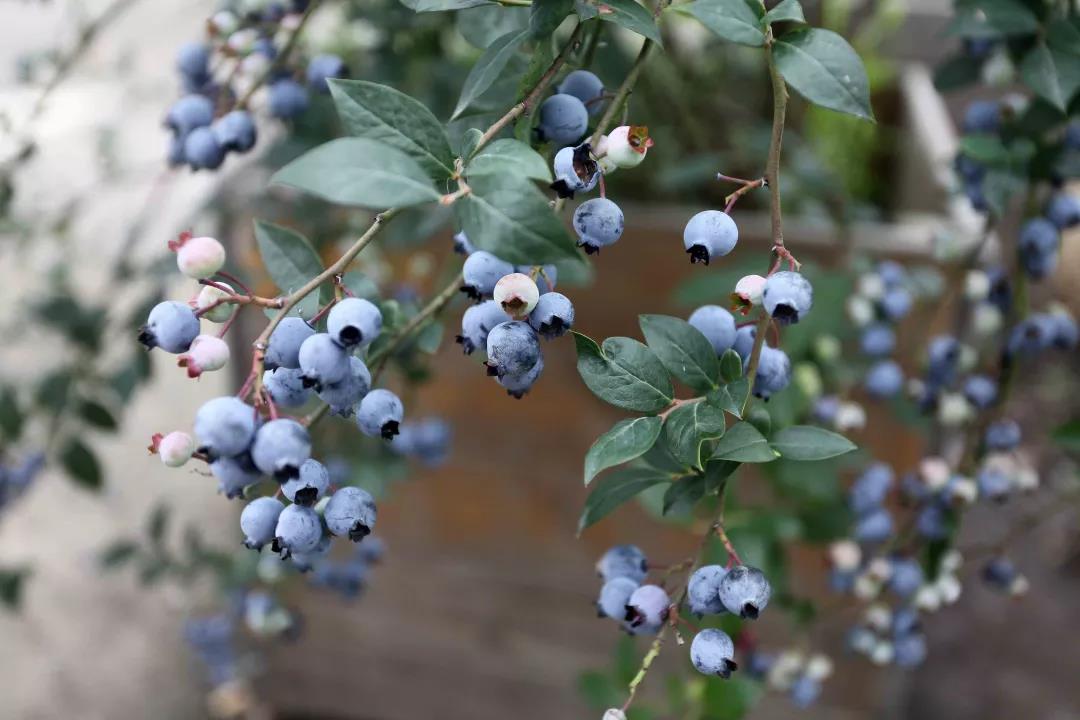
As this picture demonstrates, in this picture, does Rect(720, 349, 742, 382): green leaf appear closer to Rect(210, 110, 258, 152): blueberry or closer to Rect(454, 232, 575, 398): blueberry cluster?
Rect(454, 232, 575, 398): blueberry cluster

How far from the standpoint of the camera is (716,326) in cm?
48

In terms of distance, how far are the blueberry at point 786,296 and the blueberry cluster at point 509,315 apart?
9 cm

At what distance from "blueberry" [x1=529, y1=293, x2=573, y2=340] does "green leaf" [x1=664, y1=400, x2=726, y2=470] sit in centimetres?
8

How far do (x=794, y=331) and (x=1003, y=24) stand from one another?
317mm

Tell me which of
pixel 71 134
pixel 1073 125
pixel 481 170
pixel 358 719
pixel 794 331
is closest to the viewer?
pixel 481 170

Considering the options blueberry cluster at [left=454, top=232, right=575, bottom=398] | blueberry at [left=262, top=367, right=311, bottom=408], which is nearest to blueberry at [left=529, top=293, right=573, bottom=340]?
blueberry cluster at [left=454, top=232, right=575, bottom=398]

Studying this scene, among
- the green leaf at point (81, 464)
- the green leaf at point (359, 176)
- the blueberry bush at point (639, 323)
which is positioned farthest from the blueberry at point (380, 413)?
the green leaf at point (81, 464)

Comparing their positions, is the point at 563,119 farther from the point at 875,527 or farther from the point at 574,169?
the point at 875,527

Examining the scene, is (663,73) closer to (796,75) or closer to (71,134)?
(796,75)

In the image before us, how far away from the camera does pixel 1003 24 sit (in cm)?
60

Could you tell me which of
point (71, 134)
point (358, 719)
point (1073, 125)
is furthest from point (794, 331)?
point (71, 134)

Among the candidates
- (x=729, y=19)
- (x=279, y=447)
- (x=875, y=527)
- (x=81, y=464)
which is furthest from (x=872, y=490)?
(x=81, y=464)

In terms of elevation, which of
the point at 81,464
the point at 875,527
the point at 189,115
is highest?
the point at 189,115

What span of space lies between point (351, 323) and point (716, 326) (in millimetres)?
196
